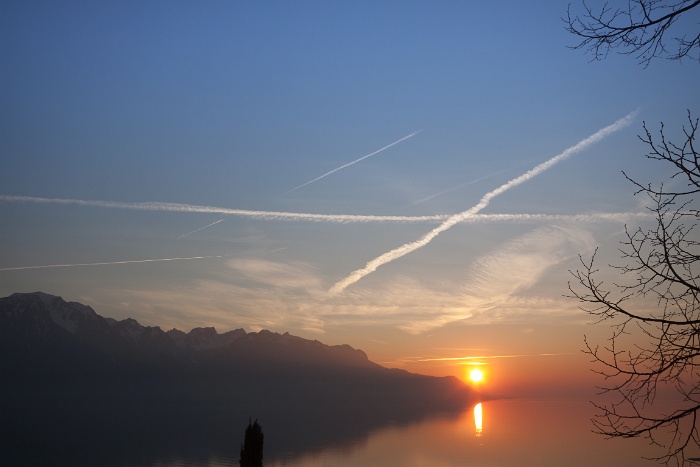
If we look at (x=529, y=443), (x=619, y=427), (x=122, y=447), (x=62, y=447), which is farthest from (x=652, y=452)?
(x=619, y=427)

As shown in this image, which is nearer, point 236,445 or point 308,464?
point 308,464

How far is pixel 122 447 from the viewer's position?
18725cm

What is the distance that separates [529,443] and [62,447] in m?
147

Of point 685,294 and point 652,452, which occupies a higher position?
point 685,294

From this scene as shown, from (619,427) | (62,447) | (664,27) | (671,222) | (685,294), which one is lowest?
(62,447)

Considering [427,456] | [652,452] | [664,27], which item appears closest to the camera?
[664,27]

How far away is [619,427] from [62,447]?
215m

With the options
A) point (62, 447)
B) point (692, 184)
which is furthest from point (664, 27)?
point (62, 447)

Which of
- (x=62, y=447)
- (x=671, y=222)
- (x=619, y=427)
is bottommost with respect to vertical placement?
(x=62, y=447)

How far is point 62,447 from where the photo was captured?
622ft

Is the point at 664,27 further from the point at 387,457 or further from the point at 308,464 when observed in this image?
the point at 387,457

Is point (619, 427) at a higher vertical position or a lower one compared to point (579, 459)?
higher

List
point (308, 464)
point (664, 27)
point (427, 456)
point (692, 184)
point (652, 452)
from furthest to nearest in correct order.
Result: point (652, 452)
point (427, 456)
point (308, 464)
point (664, 27)
point (692, 184)

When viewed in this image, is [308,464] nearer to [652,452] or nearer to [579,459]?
[579,459]
